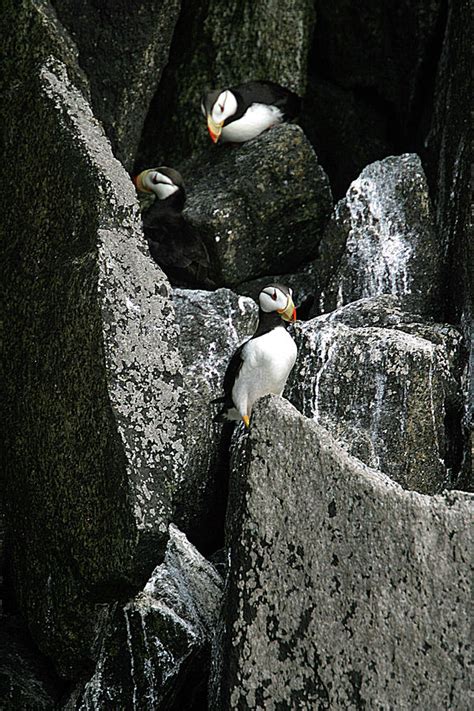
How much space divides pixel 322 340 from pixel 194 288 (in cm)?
89

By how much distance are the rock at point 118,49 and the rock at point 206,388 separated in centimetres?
113

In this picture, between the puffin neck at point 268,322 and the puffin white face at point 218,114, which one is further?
the puffin white face at point 218,114

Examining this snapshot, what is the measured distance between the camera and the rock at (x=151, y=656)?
3426mm

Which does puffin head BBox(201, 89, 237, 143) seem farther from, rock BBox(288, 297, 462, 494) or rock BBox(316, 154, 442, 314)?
rock BBox(288, 297, 462, 494)

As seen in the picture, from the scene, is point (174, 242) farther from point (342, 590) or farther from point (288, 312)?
point (342, 590)

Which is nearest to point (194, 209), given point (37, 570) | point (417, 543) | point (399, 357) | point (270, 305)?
point (270, 305)

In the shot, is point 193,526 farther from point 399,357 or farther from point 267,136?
point 267,136

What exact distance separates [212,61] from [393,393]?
2.60 m

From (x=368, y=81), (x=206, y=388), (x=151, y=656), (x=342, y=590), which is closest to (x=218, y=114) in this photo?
(x=368, y=81)

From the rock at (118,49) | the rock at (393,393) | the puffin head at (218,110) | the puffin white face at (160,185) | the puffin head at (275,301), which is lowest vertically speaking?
the rock at (393,393)

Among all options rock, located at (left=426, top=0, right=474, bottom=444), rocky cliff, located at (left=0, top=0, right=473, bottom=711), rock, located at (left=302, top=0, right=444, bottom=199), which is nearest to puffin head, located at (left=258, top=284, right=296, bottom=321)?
rocky cliff, located at (left=0, top=0, right=473, bottom=711)

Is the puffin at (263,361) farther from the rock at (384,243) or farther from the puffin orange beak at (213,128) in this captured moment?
the puffin orange beak at (213,128)

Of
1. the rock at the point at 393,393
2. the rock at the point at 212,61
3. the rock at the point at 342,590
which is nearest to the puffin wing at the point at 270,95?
the rock at the point at 212,61

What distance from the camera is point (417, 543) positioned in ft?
8.57
